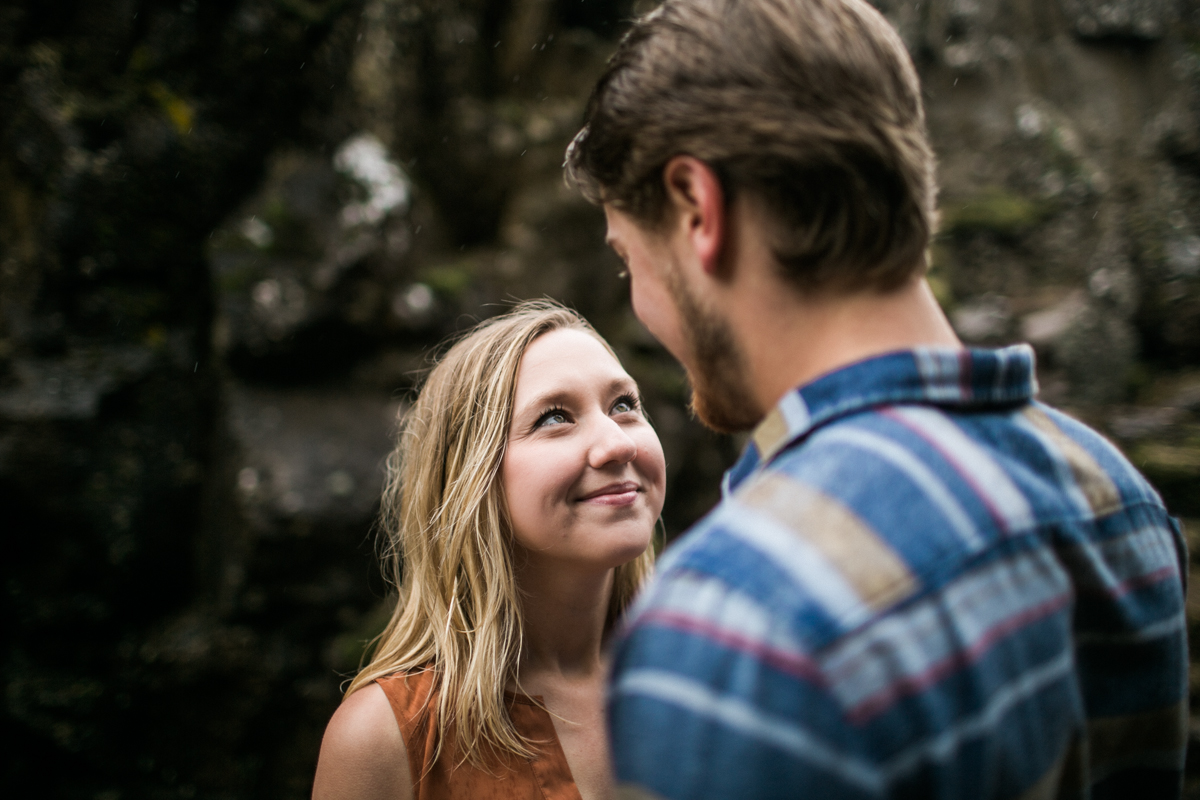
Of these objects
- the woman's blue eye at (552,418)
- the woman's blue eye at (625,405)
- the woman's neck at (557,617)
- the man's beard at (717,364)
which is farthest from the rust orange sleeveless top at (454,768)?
the man's beard at (717,364)

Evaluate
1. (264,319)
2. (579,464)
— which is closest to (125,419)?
(264,319)

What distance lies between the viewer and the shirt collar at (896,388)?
971 millimetres

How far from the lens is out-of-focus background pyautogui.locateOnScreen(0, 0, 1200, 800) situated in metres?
4.19

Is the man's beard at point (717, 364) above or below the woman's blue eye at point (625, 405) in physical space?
above

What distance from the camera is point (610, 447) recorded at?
69.2 inches

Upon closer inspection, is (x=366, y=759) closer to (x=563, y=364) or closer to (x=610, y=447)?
(x=610, y=447)

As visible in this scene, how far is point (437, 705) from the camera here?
1730 mm

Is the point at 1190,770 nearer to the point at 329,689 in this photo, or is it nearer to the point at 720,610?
the point at 720,610

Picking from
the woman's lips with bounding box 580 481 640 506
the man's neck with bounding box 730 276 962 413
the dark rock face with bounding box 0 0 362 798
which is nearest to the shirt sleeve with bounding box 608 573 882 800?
the man's neck with bounding box 730 276 962 413

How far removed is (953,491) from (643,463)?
3.31 feet

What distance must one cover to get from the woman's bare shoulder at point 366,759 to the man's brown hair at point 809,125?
50.1 inches

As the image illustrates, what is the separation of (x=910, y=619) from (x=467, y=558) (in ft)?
4.10

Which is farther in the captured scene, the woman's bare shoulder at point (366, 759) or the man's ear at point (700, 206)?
the woman's bare shoulder at point (366, 759)

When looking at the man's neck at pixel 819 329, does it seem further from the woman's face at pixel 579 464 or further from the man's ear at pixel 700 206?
the woman's face at pixel 579 464
